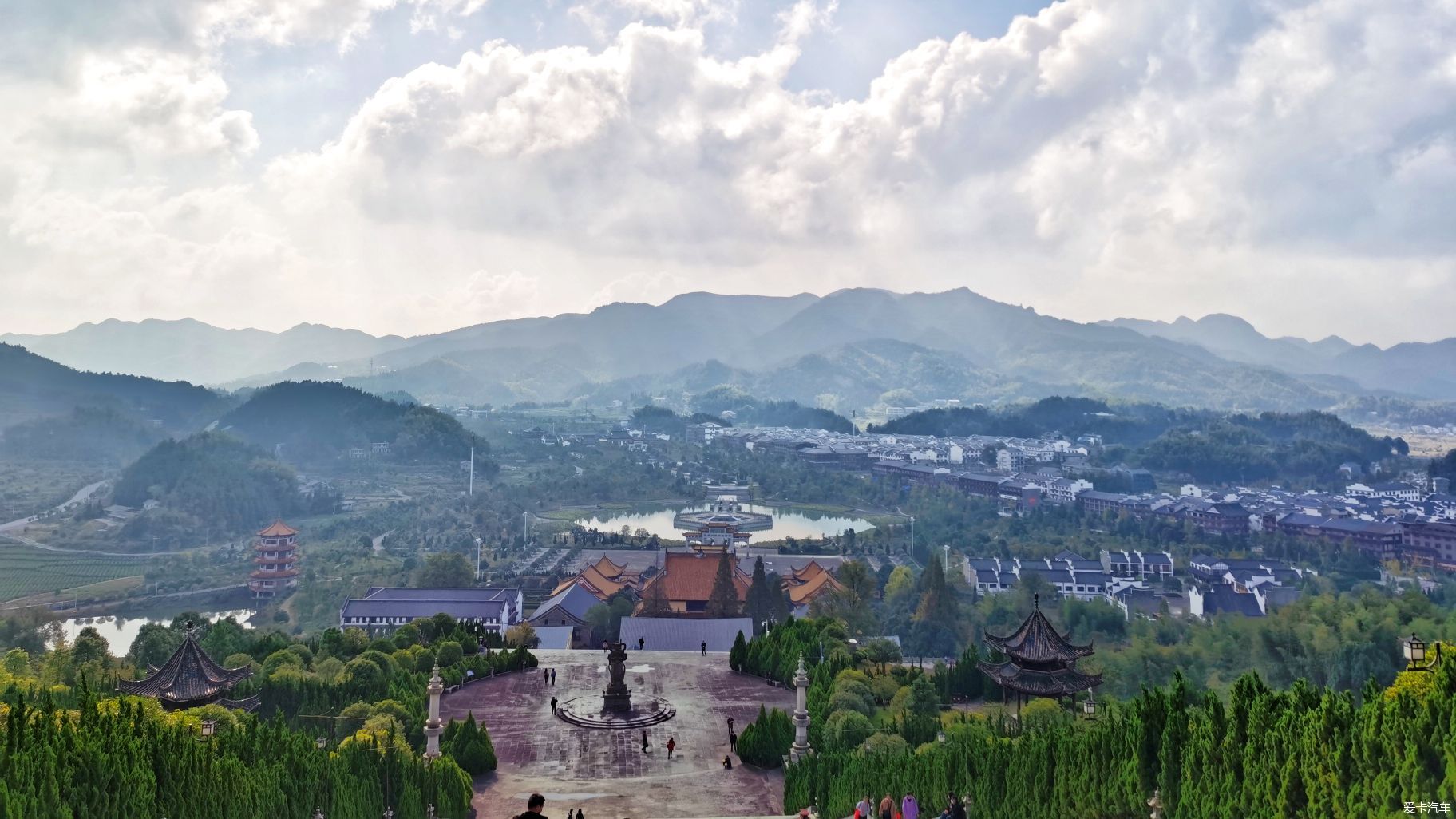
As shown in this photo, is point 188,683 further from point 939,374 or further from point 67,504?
point 939,374

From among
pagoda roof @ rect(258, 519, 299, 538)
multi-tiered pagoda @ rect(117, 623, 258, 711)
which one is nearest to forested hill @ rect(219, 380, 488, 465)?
pagoda roof @ rect(258, 519, 299, 538)

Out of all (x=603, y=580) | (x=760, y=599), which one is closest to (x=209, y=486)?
(x=603, y=580)

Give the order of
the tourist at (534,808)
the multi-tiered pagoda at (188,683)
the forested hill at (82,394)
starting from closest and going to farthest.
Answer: the tourist at (534,808)
the multi-tiered pagoda at (188,683)
the forested hill at (82,394)

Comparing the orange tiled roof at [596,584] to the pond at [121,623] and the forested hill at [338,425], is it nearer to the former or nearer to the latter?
the pond at [121,623]

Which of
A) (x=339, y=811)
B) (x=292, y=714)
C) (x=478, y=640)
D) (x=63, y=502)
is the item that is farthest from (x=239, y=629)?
(x=63, y=502)

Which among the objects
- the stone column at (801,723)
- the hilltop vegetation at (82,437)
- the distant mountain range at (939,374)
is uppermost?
the distant mountain range at (939,374)

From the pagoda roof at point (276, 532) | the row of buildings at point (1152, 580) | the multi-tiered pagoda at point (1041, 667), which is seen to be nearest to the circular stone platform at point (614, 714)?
the multi-tiered pagoda at point (1041, 667)

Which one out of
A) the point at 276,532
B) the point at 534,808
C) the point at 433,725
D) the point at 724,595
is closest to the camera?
the point at 534,808
